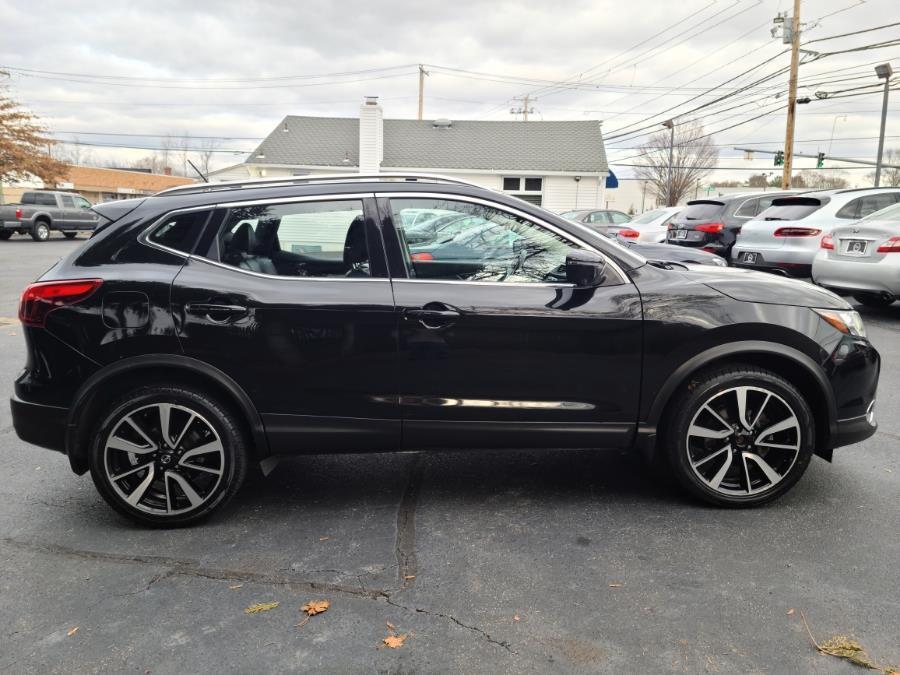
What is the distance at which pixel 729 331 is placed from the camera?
3365 millimetres

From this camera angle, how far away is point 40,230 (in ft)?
85.8

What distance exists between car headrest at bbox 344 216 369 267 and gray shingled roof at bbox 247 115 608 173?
28.7m

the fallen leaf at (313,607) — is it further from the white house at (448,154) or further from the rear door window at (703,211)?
the white house at (448,154)

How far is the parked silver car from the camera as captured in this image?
799cm

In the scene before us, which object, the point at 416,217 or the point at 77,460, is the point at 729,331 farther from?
the point at 77,460

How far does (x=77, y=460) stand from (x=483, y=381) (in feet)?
6.95

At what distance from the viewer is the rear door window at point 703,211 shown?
12.5 metres

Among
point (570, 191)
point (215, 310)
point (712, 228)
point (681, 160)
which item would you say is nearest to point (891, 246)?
point (712, 228)

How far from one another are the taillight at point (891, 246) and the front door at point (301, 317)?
7.29 m

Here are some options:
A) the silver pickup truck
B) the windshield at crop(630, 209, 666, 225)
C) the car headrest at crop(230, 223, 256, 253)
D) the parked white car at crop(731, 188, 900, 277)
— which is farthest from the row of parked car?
the silver pickup truck

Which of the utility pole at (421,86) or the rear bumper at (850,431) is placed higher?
the utility pole at (421,86)

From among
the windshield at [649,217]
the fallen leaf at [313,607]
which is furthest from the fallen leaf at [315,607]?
the windshield at [649,217]

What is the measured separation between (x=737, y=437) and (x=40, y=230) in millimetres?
29162

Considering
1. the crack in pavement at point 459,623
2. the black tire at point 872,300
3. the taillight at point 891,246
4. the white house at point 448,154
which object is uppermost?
the white house at point 448,154
